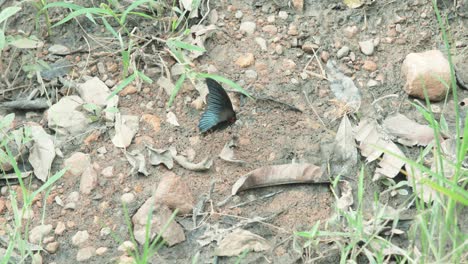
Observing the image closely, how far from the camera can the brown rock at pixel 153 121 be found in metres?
3.07

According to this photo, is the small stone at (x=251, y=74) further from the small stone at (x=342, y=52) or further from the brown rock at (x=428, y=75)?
the brown rock at (x=428, y=75)

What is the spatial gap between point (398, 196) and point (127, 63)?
1258mm

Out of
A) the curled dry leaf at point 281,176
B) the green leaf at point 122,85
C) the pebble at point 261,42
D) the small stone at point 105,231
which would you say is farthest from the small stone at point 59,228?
the pebble at point 261,42

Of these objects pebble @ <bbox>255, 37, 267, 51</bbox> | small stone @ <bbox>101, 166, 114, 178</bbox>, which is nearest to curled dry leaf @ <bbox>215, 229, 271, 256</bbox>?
small stone @ <bbox>101, 166, 114, 178</bbox>

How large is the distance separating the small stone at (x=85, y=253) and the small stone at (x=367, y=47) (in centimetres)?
149

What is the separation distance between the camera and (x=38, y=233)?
9.01 feet

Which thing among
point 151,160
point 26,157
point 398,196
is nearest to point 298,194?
point 398,196

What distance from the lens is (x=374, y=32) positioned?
3.38 metres

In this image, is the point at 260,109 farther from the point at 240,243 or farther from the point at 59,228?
the point at 59,228

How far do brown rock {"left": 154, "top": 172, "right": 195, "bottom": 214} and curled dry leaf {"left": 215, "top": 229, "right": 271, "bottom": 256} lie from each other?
22cm

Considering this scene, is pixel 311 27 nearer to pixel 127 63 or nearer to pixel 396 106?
pixel 396 106

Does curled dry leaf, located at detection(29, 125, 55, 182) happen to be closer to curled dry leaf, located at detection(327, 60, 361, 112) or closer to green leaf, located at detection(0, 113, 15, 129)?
green leaf, located at detection(0, 113, 15, 129)

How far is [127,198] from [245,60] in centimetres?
86

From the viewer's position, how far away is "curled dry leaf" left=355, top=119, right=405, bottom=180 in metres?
2.87
